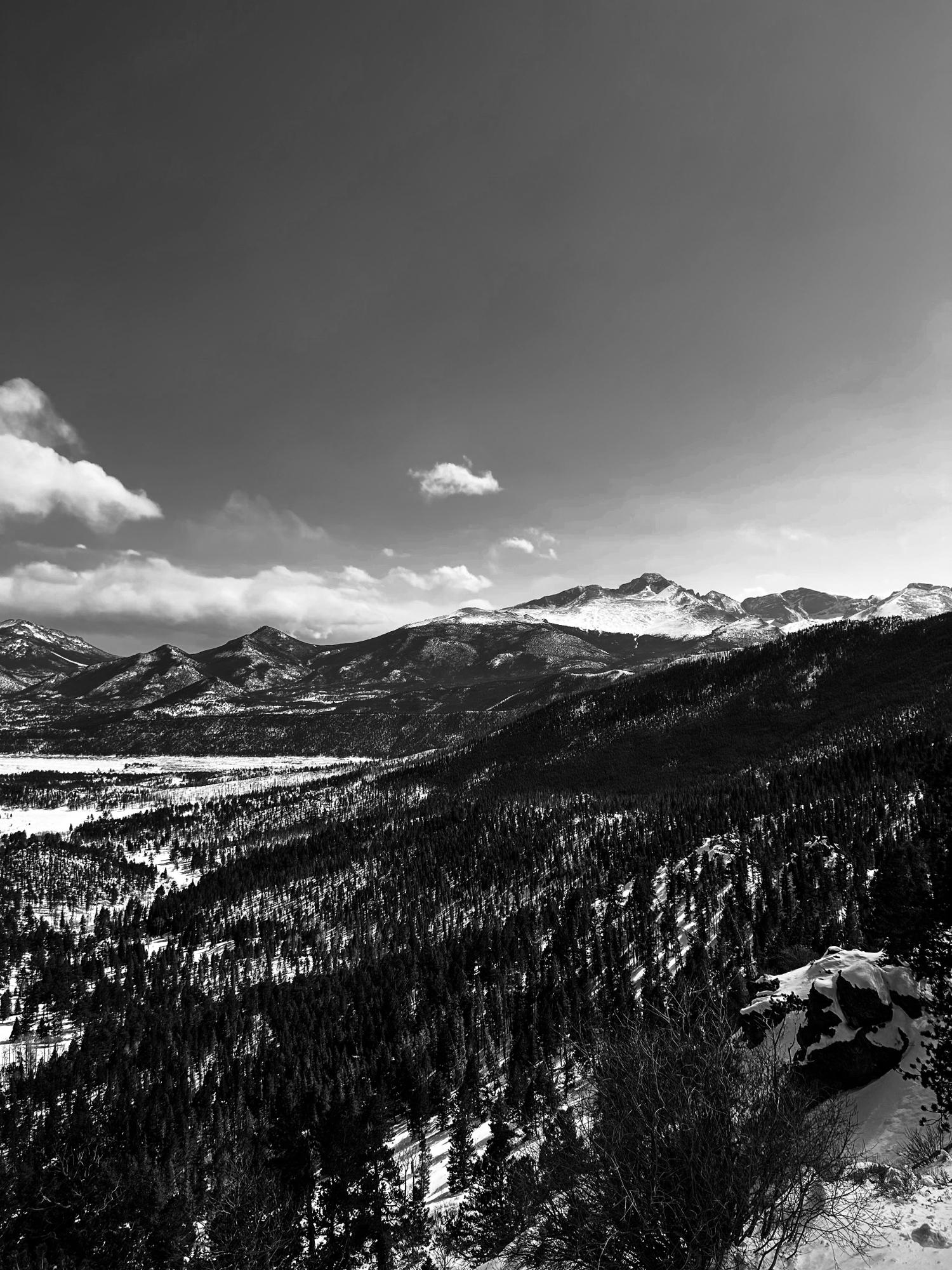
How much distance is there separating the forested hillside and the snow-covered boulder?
4.97 m

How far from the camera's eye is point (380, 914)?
161 m

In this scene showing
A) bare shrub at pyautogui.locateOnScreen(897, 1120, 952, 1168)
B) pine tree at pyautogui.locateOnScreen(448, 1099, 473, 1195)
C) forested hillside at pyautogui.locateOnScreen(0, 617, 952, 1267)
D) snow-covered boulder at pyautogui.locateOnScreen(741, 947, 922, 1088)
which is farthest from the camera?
pine tree at pyautogui.locateOnScreen(448, 1099, 473, 1195)

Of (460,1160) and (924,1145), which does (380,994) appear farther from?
(924,1145)

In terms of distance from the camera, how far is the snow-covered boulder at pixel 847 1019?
111ft

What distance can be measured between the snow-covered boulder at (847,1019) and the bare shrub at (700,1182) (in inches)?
626

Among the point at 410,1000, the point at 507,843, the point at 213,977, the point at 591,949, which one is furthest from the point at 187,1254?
the point at 507,843

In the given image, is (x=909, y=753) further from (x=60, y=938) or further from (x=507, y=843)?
(x=60, y=938)

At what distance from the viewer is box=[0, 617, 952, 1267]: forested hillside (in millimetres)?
48281

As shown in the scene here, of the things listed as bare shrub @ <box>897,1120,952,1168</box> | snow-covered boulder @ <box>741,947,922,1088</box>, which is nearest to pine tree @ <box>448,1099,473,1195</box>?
snow-covered boulder @ <box>741,947,922,1088</box>

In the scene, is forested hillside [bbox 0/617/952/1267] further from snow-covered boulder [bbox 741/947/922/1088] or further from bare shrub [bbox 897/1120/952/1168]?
bare shrub [bbox 897/1120/952/1168]

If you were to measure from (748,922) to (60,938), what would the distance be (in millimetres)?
194816

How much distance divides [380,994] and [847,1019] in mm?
99413

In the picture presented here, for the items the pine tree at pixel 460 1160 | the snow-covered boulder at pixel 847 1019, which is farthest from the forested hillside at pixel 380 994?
the snow-covered boulder at pixel 847 1019

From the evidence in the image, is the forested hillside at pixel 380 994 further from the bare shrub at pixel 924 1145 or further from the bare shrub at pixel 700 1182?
the bare shrub at pixel 700 1182
